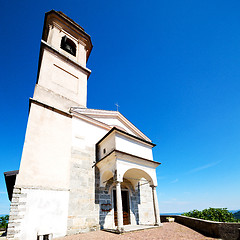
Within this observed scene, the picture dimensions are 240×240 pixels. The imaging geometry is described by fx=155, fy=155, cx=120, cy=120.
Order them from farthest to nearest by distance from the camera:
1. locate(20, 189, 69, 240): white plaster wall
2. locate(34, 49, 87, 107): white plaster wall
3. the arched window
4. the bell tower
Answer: the arched window
locate(34, 49, 87, 107): white plaster wall
the bell tower
locate(20, 189, 69, 240): white plaster wall

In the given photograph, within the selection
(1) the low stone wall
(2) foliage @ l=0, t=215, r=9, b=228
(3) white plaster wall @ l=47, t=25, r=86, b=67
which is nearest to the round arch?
(1) the low stone wall

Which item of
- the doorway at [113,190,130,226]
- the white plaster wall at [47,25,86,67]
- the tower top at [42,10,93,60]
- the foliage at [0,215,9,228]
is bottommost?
the foliage at [0,215,9,228]

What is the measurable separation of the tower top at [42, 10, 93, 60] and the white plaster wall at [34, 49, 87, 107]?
10.5ft

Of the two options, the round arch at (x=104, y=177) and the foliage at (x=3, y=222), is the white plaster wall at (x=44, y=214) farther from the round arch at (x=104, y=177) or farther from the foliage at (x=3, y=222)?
the foliage at (x=3, y=222)

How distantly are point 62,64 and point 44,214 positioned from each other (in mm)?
11094

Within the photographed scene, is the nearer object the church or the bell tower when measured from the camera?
the church

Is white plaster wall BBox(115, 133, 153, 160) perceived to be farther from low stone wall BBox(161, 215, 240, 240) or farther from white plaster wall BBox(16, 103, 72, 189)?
low stone wall BBox(161, 215, 240, 240)

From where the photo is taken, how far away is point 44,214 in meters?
7.62

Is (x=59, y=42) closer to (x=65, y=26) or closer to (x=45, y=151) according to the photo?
(x=65, y=26)

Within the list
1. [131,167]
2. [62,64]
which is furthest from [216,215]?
[62,64]

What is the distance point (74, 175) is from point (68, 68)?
914 cm

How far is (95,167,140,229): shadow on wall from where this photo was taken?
377 inches

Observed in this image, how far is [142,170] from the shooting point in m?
10.5

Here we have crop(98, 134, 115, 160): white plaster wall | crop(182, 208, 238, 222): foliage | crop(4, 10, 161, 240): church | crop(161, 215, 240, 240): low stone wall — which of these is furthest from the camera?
crop(182, 208, 238, 222): foliage
